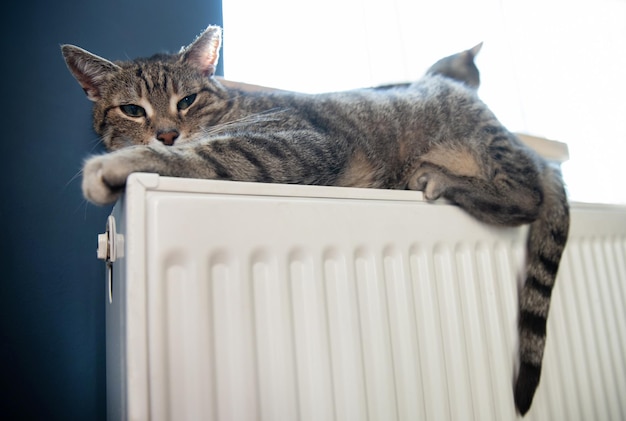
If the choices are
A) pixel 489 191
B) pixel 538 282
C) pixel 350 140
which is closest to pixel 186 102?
pixel 350 140

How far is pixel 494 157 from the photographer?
37.1 inches

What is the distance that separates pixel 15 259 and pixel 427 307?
0.94m

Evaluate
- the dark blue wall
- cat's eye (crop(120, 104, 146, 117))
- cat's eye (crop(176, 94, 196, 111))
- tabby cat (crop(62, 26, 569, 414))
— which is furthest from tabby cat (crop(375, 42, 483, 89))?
the dark blue wall

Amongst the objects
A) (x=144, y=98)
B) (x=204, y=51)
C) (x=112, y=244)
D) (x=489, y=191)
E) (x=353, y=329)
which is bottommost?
(x=353, y=329)

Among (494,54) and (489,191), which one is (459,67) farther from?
(489,191)

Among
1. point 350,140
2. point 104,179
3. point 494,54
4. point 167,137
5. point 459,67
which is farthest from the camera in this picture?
point 494,54

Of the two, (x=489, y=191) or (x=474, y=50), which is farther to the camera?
(x=474, y=50)

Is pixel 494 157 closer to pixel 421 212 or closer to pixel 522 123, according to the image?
pixel 421 212

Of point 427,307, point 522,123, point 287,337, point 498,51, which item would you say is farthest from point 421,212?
point 498,51

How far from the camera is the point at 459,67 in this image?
1510 mm

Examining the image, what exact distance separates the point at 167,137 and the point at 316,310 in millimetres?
491

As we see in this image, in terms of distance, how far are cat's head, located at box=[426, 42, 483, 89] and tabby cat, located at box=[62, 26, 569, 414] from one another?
1.57 ft

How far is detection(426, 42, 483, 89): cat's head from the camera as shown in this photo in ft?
4.93

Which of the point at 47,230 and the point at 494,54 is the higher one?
the point at 494,54
